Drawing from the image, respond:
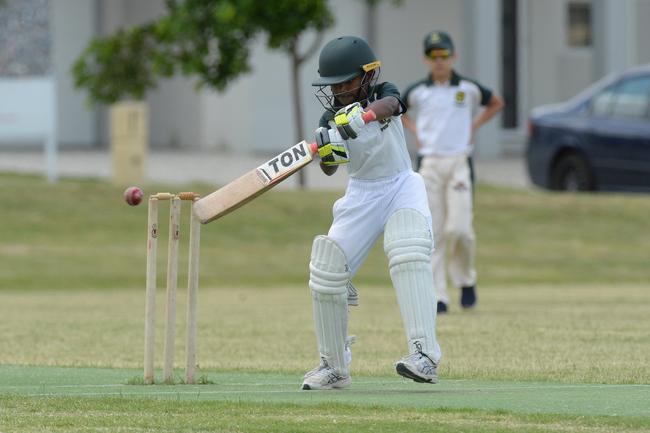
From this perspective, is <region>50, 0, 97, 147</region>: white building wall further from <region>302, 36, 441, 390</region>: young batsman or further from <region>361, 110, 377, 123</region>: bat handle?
<region>361, 110, 377, 123</region>: bat handle

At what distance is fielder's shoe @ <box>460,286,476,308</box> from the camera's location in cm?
1377

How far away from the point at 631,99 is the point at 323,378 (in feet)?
47.5

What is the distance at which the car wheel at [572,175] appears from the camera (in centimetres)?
2245

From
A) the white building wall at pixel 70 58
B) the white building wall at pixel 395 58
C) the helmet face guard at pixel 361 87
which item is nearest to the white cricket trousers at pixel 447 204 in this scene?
the helmet face guard at pixel 361 87

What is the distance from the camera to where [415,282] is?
26.1 feet

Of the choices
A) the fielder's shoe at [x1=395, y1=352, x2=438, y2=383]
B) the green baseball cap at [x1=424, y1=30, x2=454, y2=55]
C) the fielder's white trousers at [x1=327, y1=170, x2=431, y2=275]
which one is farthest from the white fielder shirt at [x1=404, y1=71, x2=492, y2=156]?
the fielder's shoe at [x1=395, y1=352, x2=438, y2=383]

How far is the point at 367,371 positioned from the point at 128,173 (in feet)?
46.9

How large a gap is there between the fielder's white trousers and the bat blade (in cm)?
40

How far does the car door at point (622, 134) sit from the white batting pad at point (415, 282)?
13.7 m

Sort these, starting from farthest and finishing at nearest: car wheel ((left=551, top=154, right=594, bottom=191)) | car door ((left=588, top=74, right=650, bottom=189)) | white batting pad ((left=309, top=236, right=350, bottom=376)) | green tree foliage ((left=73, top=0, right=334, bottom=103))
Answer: car wheel ((left=551, top=154, right=594, bottom=191)), green tree foliage ((left=73, top=0, right=334, bottom=103)), car door ((left=588, top=74, right=650, bottom=189)), white batting pad ((left=309, top=236, right=350, bottom=376))

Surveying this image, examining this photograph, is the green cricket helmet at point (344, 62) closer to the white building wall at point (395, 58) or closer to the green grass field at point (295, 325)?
the green grass field at point (295, 325)

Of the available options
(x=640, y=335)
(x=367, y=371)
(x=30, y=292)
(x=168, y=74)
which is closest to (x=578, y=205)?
(x=168, y=74)

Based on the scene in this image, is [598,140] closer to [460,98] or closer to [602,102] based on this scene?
[602,102]

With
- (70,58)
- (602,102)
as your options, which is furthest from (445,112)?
(70,58)
